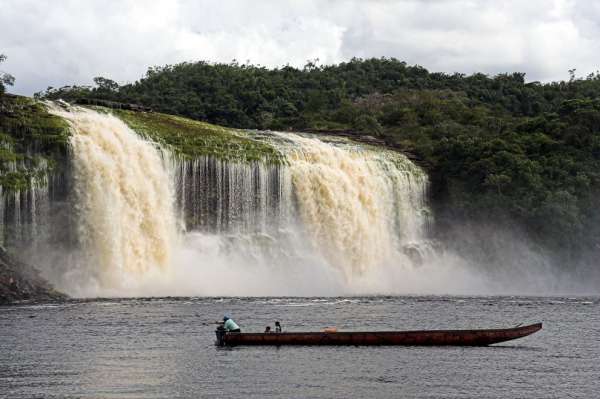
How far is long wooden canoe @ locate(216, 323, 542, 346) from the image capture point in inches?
1585

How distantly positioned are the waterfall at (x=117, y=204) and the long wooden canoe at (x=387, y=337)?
2293cm

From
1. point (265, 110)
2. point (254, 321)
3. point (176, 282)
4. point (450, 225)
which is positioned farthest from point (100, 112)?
point (265, 110)

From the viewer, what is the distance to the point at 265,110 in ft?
395

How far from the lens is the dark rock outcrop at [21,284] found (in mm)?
55312

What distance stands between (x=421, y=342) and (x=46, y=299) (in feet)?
81.9

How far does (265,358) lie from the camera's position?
38.3m

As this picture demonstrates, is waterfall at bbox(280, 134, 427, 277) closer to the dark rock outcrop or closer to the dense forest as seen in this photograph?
the dense forest

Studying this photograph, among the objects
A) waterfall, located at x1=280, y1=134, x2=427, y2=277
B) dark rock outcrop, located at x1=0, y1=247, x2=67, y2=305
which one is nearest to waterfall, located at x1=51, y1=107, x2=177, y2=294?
dark rock outcrop, located at x1=0, y1=247, x2=67, y2=305

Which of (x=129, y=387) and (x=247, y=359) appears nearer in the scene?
(x=129, y=387)

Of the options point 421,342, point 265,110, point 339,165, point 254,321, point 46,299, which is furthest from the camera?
point 265,110

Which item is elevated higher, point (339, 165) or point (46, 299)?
point (339, 165)

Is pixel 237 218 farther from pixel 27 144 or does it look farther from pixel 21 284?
pixel 21 284

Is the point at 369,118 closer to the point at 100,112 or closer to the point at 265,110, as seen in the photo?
the point at 265,110

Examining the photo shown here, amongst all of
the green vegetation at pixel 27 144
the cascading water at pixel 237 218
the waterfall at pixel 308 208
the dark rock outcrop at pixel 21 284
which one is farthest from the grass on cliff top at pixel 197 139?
the dark rock outcrop at pixel 21 284
